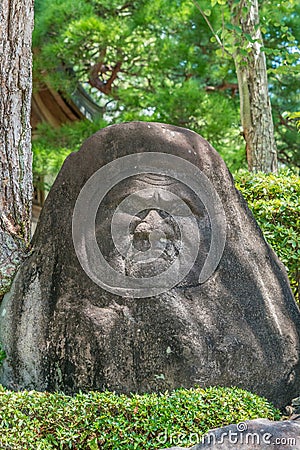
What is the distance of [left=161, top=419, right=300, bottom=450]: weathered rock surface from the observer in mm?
2037

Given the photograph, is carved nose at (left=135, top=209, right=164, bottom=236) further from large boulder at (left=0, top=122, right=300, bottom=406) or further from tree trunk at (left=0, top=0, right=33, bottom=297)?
tree trunk at (left=0, top=0, right=33, bottom=297)

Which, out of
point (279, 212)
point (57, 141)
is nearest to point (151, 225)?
point (279, 212)

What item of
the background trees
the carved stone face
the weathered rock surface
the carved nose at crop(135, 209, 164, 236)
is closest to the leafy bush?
the carved stone face

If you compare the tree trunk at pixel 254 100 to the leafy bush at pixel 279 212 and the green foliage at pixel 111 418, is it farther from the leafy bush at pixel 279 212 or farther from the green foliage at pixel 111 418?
the green foliage at pixel 111 418

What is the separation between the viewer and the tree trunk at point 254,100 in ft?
19.7

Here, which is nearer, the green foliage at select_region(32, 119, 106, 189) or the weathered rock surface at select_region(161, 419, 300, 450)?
the weathered rock surface at select_region(161, 419, 300, 450)

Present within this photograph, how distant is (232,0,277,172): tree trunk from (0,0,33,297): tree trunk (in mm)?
2765

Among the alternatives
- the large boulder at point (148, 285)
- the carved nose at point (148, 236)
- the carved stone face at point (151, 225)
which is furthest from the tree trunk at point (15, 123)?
the carved nose at point (148, 236)

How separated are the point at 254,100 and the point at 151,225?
3.54 meters

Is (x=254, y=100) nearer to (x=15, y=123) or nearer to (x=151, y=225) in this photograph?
(x=15, y=123)

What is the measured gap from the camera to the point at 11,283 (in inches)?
130

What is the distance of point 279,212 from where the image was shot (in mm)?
4234

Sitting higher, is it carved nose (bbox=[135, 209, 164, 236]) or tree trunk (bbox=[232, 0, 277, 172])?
tree trunk (bbox=[232, 0, 277, 172])

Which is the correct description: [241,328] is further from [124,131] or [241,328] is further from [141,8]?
[141,8]
